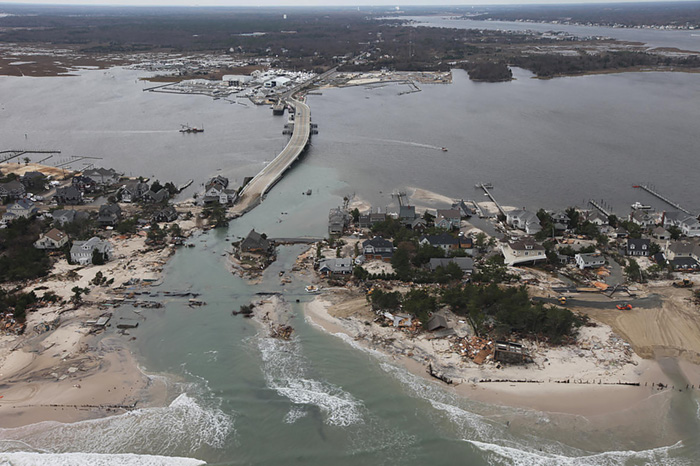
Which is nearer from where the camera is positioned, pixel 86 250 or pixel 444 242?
pixel 86 250

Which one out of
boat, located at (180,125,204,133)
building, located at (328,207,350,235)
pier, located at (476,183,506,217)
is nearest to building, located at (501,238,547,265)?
pier, located at (476,183,506,217)

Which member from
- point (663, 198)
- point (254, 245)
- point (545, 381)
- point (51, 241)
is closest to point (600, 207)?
point (663, 198)

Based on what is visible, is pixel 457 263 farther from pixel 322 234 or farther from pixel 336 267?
pixel 322 234

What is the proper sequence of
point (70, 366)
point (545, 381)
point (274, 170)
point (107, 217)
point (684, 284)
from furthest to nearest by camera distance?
point (274, 170), point (107, 217), point (684, 284), point (70, 366), point (545, 381)

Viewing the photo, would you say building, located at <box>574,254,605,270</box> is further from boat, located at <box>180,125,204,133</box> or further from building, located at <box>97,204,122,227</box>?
boat, located at <box>180,125,204,133</box>

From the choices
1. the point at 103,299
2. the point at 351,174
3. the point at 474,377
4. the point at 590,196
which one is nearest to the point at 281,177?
the point at 351,174

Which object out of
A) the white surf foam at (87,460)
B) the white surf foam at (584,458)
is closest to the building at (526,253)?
the white surf foam at (584,458)

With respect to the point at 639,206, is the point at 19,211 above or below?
below
